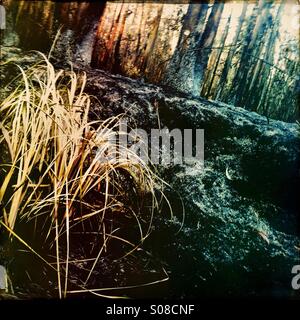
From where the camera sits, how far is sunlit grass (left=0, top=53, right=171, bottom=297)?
1254 millimetres

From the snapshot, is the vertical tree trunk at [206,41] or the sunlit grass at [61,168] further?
the vertical tree trunk at [206,41]

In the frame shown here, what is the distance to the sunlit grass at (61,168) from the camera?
4.11 feet

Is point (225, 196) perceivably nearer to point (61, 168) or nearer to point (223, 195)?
point (223, 195)

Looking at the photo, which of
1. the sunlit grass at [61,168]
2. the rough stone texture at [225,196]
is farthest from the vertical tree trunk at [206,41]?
the sunlit grass at [61,168]

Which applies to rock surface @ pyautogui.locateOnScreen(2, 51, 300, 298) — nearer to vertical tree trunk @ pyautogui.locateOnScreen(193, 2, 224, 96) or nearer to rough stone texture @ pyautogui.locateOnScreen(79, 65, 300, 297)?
rough stone texture @ pyautogui.locateOnScreen(79, 65, 300, 297)

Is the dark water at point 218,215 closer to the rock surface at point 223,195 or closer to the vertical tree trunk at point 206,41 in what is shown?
the rock surface at point 223,195

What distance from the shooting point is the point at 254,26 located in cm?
147

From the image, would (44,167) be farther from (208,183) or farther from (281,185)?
(281,185)

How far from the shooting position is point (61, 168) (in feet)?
4.11

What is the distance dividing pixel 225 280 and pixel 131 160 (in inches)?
27.9

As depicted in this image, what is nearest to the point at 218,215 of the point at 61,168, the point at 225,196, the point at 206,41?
the point at 225,196

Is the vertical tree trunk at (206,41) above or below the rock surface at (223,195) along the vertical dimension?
above

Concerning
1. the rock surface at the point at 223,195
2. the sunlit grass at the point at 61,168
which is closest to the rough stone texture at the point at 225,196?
the rock surface at the point at 223,195
